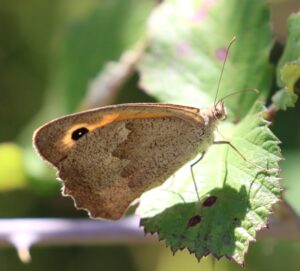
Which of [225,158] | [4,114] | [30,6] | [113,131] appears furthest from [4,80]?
[225,158]

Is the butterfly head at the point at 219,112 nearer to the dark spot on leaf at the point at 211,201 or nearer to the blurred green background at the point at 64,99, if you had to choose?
the dark spot on leaf at the point at 211,201

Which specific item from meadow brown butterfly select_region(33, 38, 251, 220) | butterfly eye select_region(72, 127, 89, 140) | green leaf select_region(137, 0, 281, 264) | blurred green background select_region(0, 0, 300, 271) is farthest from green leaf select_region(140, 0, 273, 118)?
blurred green background select_region(0, 0, 300, 271)

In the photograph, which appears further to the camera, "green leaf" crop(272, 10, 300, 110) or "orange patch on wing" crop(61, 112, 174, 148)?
"orange patch on wing" crop(61, 112, 174, 148)

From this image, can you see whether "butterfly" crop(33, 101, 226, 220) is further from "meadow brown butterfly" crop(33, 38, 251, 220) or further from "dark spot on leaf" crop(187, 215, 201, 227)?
"dark spot on leaf" crop(187, 215, 201, 227)

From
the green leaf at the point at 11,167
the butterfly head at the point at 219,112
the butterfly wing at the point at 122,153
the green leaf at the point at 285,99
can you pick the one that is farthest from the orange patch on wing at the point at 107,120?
the green leaf at the point at 11,167

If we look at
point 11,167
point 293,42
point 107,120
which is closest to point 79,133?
point 107,120
